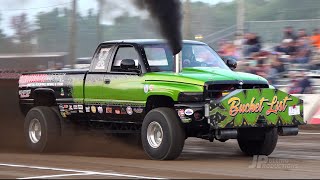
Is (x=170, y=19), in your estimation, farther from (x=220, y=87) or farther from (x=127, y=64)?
(x=220, y=87)

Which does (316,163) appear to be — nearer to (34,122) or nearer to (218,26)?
(34,122)

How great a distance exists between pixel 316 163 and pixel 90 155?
3502mm

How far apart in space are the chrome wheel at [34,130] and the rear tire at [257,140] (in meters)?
3.39

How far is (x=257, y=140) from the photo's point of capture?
37.1 feet

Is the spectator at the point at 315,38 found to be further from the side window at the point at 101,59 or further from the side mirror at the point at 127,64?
the side mirror at the point at 127,64

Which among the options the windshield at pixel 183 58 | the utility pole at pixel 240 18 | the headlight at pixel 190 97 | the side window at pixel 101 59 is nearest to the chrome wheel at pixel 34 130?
the side window at pixel 101 59

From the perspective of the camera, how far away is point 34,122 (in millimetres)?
12508

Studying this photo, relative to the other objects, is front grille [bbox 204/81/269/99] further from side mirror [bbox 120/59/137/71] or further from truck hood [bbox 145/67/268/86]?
side mirror [bbox 120/59/137/71]

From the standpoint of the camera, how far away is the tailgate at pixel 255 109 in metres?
9.98

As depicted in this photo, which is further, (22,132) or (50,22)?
(50,22)

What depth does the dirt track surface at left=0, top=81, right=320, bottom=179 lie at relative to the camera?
8945 millimetres

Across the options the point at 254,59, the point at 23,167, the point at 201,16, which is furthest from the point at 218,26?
the point at 23,167

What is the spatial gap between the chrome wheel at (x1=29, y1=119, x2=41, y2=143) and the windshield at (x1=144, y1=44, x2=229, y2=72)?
247 cm

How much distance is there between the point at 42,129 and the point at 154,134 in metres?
2.47
